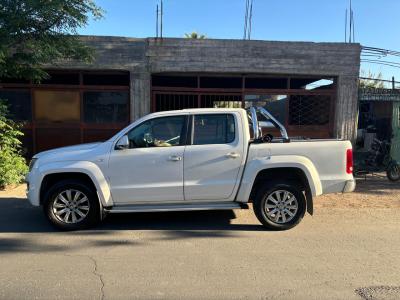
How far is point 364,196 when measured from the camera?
9.19m

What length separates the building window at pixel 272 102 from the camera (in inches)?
503

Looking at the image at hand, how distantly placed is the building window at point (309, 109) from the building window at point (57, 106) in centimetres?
642

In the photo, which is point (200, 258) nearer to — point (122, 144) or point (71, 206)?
point (122, 144)

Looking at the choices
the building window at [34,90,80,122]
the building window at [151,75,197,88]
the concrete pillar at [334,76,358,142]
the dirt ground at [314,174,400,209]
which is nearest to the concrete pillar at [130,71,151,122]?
the building window at [151,75,197,88]

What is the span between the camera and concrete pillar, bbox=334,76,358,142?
12578 millimetres

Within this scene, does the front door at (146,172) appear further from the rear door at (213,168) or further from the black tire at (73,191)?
the black tire at (73,191)

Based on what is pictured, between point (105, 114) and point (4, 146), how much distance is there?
3168 mm

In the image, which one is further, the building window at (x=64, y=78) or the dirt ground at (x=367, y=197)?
the building window at (x=64, y=78)

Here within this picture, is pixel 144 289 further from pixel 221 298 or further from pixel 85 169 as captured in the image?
pixel 85 169

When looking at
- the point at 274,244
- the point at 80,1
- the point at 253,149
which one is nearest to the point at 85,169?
the point at 253,149

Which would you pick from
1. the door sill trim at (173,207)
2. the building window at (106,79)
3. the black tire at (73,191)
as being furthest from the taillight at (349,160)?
the building window at (106,79)

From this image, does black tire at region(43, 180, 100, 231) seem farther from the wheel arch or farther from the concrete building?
the concrete building

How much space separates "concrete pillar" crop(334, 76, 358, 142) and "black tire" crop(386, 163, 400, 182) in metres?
1.84

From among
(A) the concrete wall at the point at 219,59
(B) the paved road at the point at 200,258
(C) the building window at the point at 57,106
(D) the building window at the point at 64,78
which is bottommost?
(B) the paved road at the point at 200,258
